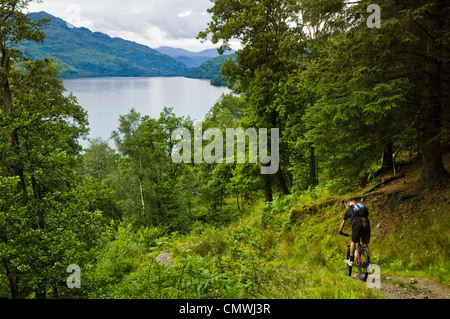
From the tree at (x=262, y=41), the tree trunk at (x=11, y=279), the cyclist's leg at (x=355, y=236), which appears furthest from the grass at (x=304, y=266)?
the tree at (x=262, y=41)

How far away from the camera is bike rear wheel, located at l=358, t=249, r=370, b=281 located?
6.33 metres

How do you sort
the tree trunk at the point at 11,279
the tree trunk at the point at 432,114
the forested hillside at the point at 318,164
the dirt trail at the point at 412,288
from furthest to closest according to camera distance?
the tree trunk at the point at 11,279
the tree trunk at the point at 432,114
the forested hillside at the point at 318,164
the dirt trail at the point at 412,288

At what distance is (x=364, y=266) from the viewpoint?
6512 mm

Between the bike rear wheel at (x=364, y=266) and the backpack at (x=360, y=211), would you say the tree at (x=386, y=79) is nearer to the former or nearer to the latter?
the backpack at (x=360, y=211)

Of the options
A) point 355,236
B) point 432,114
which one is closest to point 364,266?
point 355,236

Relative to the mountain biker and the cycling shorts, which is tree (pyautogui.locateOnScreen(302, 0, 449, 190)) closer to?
the mountain biker

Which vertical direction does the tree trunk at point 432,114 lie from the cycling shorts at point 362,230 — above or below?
above

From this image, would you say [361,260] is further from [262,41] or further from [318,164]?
[262,41]

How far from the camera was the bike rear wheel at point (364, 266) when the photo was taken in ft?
20.8

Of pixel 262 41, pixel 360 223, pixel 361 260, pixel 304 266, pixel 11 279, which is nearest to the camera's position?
pixel 360 223

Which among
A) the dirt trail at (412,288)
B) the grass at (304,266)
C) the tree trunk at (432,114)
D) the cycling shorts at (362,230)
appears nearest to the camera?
the dirt trail at (412,288)

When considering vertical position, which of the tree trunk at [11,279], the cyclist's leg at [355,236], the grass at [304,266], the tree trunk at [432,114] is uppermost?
the tree trunk at [432,114]
